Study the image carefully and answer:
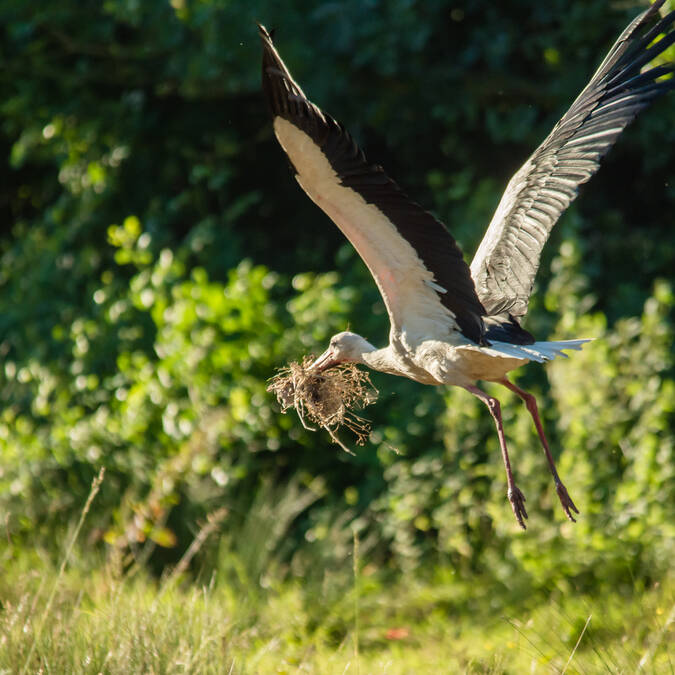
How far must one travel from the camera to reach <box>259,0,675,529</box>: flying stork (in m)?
3.02

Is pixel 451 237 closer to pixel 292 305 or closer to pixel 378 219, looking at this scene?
pixel 378 219

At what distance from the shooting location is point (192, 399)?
19.6 ft

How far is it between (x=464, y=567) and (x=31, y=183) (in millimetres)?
6166

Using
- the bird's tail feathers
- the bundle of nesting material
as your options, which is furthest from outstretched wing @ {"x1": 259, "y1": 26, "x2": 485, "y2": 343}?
the bundle of nesting material

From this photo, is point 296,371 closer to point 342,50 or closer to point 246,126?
point 342,50

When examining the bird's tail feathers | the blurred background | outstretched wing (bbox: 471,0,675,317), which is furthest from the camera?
the blurred background

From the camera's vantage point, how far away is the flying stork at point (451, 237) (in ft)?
9.89

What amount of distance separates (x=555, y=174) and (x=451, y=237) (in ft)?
3.65

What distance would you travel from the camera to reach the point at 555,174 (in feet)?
13.9

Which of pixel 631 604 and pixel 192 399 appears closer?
pixel 631 604

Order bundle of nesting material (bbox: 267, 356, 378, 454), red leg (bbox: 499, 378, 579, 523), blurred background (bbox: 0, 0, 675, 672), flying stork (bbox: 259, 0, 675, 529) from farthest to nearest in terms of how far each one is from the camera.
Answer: blurred background (bbox: 0, 0, 675, 672), bundle of nesting material (bbox: 267, 356, 378, 454), red leg (bbox: 499, 378, 579, 523), flying stork (bbox: 259, 0, 675, 529)

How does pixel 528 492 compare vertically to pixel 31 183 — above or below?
below

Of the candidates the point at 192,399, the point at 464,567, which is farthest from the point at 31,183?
the point at 464,567

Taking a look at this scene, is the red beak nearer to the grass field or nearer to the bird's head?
the bird's head
